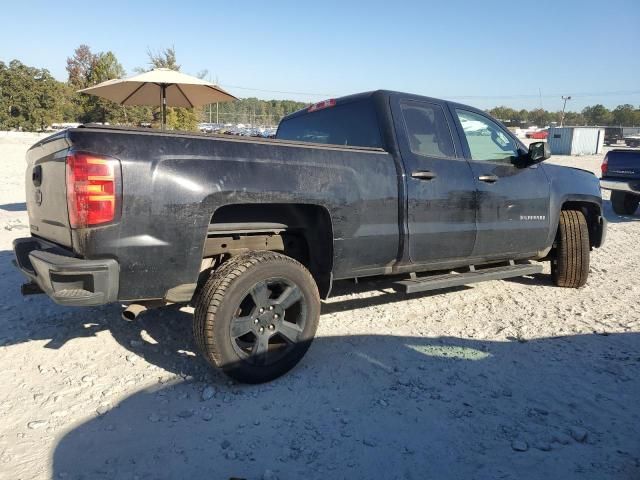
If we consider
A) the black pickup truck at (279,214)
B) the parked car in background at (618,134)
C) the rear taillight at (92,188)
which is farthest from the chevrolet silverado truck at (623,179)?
the parked car in background at (618,134)

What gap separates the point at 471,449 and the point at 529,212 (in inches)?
Result: 110

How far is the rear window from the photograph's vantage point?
13.0 ft

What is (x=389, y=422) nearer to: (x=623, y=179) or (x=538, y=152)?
(x=538, y=152)

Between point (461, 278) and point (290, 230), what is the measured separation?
1.64 metres

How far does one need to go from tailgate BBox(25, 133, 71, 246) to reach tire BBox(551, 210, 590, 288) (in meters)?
4.71

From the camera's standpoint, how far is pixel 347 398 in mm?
3021

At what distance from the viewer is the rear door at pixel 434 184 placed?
149 inches

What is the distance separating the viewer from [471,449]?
8.25ft

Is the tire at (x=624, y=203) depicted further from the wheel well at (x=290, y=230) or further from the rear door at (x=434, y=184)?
the wheel well at (x=290, y=230)

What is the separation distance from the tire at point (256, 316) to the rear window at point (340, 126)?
1.39 metres

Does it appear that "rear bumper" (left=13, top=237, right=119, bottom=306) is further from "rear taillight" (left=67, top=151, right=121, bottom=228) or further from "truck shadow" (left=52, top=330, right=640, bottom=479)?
"truck shadow" (left=52, top=330, right=640, bottom=479)

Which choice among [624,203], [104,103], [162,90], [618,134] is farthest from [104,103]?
[618,134]

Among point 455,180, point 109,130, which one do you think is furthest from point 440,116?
point 109,130

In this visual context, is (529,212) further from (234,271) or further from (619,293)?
(234,271)
